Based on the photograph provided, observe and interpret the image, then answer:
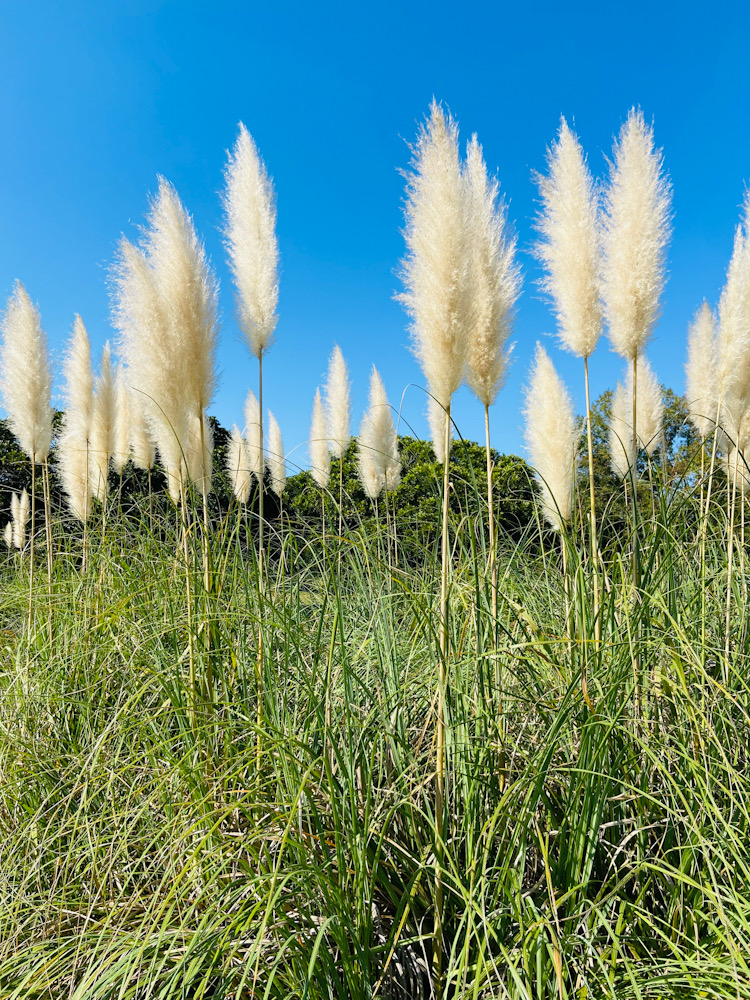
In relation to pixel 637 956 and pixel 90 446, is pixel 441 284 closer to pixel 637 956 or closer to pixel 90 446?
pixel 637 956

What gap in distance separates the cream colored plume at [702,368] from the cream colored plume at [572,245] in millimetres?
1579

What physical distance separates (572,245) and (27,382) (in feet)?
12.5

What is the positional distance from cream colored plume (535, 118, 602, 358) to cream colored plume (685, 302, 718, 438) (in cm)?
158

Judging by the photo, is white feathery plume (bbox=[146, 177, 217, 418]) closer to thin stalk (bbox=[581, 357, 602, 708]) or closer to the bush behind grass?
the bush behind grass

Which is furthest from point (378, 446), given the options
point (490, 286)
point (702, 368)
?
point (490, 286)

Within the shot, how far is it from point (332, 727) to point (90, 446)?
410 cm

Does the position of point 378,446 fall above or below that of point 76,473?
above

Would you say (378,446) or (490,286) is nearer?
(490,286)

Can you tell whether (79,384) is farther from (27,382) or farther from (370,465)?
(370,465)

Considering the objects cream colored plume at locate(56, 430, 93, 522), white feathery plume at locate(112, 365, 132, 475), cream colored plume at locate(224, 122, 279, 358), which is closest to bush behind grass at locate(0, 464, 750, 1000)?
cream colored plume at locate(224, 122, 279, 358)

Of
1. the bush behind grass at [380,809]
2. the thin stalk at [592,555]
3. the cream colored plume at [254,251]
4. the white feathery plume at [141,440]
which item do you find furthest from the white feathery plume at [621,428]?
the white feathery plume at [141,440]

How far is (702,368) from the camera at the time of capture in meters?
4.33

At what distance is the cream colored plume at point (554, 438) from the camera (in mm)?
3439

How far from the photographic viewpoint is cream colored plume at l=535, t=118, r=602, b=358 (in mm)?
3066
